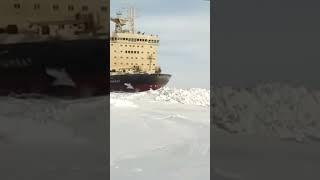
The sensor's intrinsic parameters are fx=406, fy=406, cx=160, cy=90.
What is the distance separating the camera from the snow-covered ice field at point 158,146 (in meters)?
3.65

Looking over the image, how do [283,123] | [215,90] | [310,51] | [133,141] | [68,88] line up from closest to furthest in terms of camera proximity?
[133,141], [283,123], [310,51], [215,90], [68,88]

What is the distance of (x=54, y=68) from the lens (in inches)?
479

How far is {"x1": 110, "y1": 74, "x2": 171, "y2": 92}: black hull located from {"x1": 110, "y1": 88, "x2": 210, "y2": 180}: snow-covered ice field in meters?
8.86

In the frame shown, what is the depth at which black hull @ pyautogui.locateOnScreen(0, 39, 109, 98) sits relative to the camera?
11.4 m

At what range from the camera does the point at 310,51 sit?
7297 mm

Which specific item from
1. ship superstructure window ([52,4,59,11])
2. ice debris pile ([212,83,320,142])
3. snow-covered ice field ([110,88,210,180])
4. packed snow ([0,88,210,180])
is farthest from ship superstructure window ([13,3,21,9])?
ice debris pile ([212,83,320,142])

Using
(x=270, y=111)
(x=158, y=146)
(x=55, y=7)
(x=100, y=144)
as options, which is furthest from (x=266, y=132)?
(x=55, y=7)

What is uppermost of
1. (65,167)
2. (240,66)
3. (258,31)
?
(258,31)

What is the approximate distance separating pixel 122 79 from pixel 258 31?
9492mm

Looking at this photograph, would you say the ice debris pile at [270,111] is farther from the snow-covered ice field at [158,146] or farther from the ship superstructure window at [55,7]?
the ship superstructure window at [55,7]

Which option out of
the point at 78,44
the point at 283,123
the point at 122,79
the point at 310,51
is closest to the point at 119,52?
the point at 122,79

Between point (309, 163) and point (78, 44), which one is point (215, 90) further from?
point (78, 44)

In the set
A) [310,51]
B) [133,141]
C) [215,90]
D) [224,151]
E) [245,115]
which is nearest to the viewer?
[224,151]

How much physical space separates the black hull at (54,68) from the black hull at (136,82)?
4.75 metres
